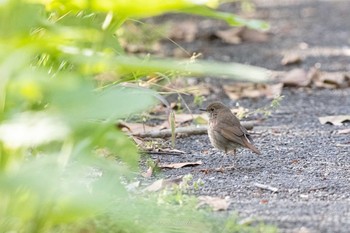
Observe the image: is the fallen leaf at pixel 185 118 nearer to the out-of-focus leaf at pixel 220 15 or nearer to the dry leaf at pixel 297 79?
the dry leaf at pixel 297 79

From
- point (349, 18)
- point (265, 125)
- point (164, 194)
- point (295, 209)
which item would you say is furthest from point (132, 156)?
point (349, 18)

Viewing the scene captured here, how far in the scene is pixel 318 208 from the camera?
4.16 metres

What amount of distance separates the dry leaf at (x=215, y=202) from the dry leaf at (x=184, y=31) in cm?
649

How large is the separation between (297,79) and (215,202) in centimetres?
422

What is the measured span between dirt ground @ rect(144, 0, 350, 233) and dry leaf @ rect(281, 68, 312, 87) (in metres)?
0.09

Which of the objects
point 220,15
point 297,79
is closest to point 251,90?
point 297,79

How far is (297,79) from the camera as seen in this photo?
27.0ft

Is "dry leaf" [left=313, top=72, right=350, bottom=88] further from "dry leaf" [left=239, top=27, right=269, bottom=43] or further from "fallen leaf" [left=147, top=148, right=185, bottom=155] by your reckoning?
"fallen leaf" [left=147, top=148, right=185, bottom=155]

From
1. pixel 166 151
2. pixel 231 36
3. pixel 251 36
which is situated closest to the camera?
pixel 166 151

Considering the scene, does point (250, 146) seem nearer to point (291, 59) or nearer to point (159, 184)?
point (159, 184)

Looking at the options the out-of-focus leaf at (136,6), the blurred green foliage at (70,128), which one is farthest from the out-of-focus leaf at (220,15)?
the out-of-focus leaf at (136,6)

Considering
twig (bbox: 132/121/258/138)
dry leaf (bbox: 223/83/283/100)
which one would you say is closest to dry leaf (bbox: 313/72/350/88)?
dry leaf (bbox: 223/83/283/100)

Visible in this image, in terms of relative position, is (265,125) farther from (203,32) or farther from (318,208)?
(203,32)

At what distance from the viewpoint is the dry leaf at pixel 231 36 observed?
416 inches
